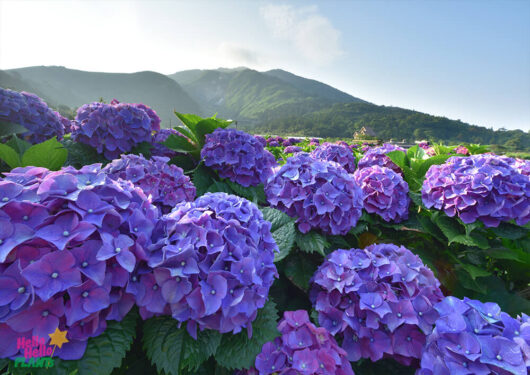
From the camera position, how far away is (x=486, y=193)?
6.43 ft

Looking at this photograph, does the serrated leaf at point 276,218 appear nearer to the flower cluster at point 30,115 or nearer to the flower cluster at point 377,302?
the flower cluster at point 377,302

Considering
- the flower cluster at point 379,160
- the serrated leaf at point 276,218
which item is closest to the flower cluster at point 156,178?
the serrated leaf at point 276,218

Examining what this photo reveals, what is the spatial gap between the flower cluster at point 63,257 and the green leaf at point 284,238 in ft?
2.51

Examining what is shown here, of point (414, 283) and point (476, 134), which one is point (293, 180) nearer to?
point (414, 283)

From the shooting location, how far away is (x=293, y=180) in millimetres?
2004

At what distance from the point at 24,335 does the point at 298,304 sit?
1500 millimetres

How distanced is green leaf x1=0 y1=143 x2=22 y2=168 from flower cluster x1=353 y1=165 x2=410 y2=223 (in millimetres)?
2329

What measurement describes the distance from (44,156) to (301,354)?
1.69 m

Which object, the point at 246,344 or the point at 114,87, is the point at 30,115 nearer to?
the point at 246,344

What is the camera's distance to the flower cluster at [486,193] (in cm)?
194

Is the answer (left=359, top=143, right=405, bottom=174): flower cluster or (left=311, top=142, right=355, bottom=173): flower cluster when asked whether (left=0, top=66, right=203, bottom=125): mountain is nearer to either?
(left=311, top=142, right=355, bottom=173): flower cluster

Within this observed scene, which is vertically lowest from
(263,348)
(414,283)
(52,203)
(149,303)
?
(263,348)

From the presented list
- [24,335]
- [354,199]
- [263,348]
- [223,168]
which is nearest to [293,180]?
[354,199]

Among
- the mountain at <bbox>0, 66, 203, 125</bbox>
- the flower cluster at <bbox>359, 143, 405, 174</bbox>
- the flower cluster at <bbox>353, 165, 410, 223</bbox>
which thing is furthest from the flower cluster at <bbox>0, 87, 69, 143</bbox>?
the mountain at <bbox>0, 66, 203, 125</bbox>
